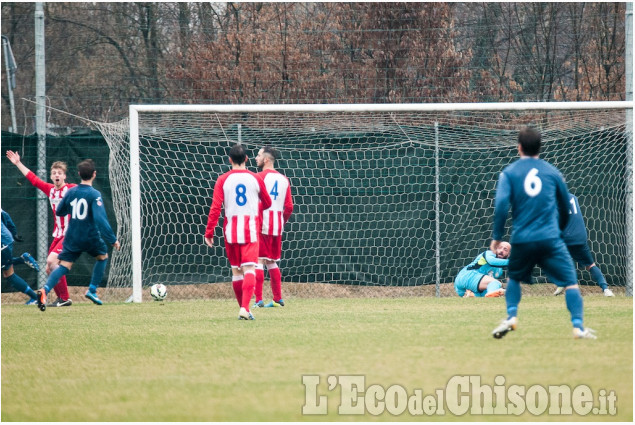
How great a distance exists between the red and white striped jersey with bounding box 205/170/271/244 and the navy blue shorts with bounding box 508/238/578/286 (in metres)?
2.79

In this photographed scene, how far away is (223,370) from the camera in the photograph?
211 inches

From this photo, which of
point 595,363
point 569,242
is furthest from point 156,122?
point 595,363

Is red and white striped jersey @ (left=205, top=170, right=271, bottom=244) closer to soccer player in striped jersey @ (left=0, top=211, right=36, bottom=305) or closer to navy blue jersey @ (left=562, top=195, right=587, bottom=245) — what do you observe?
soccer player in striped jersey @ (left=0, top=211, right=36, bottom=305)

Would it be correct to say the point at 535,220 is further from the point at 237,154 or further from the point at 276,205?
the point at 276,205

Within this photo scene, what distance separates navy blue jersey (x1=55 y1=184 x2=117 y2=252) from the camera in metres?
9.95

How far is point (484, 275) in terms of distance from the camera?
11.4m

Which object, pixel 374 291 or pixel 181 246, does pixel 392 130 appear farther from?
pixel 181 246

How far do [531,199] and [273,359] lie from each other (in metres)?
2.19

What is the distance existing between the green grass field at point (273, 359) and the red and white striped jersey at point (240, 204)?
848mm

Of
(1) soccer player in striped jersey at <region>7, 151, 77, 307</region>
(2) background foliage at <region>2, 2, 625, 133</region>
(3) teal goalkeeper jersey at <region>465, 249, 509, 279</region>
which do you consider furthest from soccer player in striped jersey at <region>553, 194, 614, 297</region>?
(1) soccer player in striped jersey at <region>7, 151, 77, 307</region>

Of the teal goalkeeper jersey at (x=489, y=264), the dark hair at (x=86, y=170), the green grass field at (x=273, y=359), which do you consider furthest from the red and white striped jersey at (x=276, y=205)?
the teal goalkeeper jersey at (x=489, y=264)

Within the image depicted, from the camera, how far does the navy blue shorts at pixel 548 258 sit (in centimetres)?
620

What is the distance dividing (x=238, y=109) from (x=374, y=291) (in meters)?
3.41

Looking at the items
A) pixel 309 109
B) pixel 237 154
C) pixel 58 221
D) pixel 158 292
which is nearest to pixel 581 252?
pixel 309 109
